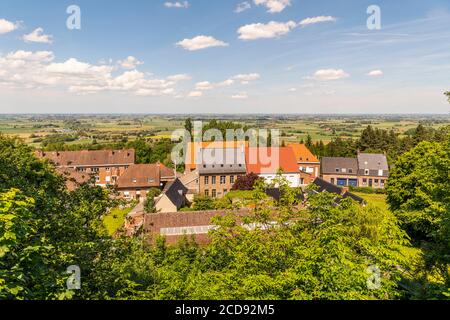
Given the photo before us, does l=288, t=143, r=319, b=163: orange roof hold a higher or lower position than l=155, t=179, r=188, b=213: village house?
higher

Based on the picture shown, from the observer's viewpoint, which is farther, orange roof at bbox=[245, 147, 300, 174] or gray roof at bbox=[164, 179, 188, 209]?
orange roof at bbox=[245, 147, 300, 174]

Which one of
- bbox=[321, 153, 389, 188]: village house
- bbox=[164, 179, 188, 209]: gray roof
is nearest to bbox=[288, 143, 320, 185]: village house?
bbox=[321, 153, 389, 188]: village house

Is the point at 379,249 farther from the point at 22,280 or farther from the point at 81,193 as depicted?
the point at 81,193

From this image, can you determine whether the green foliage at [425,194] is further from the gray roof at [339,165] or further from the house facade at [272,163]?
the gray roof at [339,165]

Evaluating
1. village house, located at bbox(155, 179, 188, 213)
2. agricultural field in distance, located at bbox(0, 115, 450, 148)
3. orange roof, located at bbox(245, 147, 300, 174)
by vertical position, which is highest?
agricultural field in distance, located at bbox(0, 115, 450, 148)

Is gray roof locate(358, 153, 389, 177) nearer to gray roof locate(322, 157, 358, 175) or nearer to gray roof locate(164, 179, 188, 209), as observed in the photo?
gray roof locate(322, 157, 358, 175)

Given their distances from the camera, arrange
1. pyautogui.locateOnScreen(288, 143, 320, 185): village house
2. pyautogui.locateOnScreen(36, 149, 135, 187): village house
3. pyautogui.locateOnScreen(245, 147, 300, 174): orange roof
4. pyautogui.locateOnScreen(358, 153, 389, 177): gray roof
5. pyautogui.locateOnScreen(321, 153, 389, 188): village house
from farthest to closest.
Result: pyautogui.locateOnScreen(288, 143, 320, 185): village house
pyautogui.locateOnScreen(36, 149, 135, 187): village house
pyautogui.locateOnScreen(321, 153, 389, 188): village house
pyautogui.locateOnScreen(358, 153, 389, 177): gray roof
pyautogui.locateOnScreen(245, 147, 300, 174): orange roof

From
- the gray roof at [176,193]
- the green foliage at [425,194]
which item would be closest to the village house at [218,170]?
the gray roof at [176,193]
